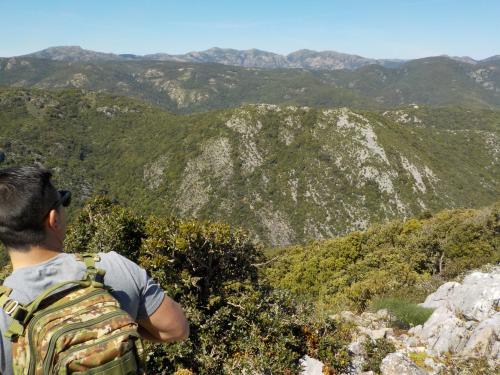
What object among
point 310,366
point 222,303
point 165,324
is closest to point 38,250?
point 165,324

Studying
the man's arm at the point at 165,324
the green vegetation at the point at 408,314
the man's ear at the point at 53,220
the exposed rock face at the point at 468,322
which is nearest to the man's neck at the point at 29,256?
the man's ear at the point at 53,220

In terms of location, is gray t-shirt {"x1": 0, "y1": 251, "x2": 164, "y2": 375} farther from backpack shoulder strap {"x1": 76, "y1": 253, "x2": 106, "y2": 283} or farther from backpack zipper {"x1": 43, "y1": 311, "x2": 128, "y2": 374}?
backpack zipper {"x1": 43, "y1": 311, "x2": 128, "y2": 374}

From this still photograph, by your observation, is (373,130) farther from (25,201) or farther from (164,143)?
(25,201)

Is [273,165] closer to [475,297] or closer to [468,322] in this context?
[475,297]

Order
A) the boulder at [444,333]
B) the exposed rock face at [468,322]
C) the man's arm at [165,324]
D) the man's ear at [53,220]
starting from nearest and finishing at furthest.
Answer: the man's ear at [53,220], the man's arm at [165,324], the exposed rock face at [468,322], the boulder at [444,333]

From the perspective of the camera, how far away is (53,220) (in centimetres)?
247

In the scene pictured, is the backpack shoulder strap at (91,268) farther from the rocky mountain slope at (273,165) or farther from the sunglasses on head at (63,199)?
the rocky mountain slope at (273,165)

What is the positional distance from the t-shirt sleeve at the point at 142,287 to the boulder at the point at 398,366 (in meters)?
8.39

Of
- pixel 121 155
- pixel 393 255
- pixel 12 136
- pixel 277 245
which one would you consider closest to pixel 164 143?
pixel 121 155

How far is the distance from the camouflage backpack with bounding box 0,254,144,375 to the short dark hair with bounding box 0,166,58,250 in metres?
0.35

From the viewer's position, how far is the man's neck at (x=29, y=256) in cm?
240

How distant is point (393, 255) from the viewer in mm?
31203

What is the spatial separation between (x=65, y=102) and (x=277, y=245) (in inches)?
5066

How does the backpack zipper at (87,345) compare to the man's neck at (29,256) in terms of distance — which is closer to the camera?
the backpack zipper at (87,345)
